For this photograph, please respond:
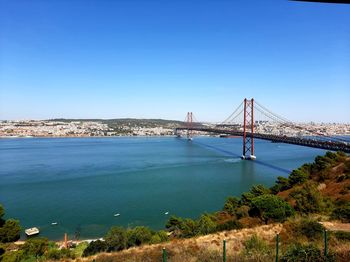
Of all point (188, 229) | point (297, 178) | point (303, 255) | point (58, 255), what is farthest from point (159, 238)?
point (297, 178)

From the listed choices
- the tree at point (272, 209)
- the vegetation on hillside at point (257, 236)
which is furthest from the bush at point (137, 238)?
the tree at point (272, 209)

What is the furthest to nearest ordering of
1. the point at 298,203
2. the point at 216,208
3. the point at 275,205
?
the point at 216,208, the point at 298,203, the point at 275,205

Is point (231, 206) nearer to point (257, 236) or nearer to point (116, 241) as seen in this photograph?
point (116, 241)

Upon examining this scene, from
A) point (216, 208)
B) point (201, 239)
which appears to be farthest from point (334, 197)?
point (201, 239)

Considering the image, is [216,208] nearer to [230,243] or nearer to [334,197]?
[334,197]

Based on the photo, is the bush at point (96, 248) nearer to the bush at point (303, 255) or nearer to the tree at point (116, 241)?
the tree at point (116, 241)

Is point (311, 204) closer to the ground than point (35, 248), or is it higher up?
higher up

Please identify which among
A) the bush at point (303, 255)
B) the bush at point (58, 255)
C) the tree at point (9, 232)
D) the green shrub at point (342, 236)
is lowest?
the tree at point (9, 232)

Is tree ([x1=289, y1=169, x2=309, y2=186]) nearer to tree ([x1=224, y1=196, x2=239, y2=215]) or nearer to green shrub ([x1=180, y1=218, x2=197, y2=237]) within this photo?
tree ([x1=224, y1=196, x2=239, y2=215])
